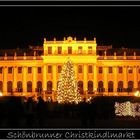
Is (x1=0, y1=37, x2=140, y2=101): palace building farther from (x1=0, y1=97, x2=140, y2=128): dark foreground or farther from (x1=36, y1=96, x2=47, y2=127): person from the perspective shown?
(x1=36, y1=96, x2=47, y2=127): person

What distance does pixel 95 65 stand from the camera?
2712 inches

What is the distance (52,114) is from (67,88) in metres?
25.1

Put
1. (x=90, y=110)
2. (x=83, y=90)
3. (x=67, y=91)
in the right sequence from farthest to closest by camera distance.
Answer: (x=83, y=90), (x=67, y=91), (x=90, y=110)

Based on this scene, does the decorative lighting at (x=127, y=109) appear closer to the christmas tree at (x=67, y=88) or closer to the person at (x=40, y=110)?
the person at (x=40, y=110)

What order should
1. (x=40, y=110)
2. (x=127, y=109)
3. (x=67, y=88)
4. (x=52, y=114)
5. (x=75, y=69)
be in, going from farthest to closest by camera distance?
(x=75, y=69), (x=67, y=88), (x=52, y=114), (x=127, y=109), (x=40, y=110)

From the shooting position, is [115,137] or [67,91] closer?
[115,137]

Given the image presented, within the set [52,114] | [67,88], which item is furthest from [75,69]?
[52,114]

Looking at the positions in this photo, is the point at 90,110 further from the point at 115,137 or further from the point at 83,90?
the point at 83,90

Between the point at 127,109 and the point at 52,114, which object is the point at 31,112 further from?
the point at 52,114

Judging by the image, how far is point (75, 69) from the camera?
6912cm

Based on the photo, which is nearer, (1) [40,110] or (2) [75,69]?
(1) [40,110]

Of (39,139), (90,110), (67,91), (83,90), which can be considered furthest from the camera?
(83,90)

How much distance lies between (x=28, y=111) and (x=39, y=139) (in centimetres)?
522

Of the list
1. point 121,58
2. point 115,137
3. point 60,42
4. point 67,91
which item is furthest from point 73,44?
point 115,137
